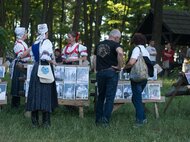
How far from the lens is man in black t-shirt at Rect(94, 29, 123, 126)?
934 cm

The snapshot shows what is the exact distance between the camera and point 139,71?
941cm

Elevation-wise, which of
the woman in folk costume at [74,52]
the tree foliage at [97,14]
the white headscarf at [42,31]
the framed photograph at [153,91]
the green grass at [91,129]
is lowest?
the green grass at [91,129]

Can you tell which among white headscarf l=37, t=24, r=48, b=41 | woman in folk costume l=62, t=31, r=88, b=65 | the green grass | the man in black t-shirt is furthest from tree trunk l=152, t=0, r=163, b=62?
white headscarf l=37, t=24, r=48, b=41

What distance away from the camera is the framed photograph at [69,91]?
34.7 feet

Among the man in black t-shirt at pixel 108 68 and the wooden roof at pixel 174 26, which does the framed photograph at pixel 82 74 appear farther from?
the wooden roof at pixel 174 26

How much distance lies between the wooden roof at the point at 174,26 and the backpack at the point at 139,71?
16216 mm

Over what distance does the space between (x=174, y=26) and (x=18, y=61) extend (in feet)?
54.1

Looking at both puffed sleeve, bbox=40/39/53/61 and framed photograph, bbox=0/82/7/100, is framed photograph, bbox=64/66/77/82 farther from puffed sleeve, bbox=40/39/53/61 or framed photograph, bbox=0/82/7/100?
puffed sleeve, bbox=40/39/53/61

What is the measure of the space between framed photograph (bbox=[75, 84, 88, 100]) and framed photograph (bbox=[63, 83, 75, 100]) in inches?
3.5

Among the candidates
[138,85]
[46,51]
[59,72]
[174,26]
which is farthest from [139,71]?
[174,26]

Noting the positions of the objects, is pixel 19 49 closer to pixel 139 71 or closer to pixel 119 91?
pixel 119 91

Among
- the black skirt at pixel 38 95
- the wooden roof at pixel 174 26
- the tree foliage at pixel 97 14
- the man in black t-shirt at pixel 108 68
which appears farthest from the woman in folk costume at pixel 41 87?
the tree foliage at pixel 97 14

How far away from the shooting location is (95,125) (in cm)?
946

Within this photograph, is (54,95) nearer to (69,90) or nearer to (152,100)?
(69,90)
